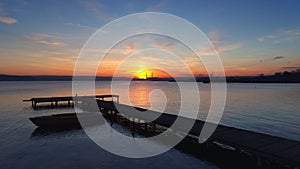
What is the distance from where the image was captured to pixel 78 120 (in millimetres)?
27906

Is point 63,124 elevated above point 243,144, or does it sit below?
below

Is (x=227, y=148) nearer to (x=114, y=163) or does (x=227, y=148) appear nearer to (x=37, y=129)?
(x=114, y=163)

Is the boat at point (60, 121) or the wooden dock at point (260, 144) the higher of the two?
the wooden dock at point (260, 144)

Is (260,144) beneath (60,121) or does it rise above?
above

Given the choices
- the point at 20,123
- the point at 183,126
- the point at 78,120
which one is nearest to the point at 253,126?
the point at 183,126

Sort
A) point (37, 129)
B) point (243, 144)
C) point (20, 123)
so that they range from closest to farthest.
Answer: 1. point (243, 144)
2. point (37, 129)
3. point (20, 123)

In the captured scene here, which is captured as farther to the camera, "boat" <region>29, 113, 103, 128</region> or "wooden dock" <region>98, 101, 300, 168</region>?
"boat" <region>29, 113, 103, 128</region>

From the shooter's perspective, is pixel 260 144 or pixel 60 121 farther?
pixel 60 121

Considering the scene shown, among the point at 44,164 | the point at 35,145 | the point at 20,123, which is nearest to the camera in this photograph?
the point at 44,164

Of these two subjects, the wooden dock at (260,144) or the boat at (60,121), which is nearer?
the wooden dock at (260,144)

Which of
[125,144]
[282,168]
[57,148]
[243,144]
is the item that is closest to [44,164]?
[57,148]

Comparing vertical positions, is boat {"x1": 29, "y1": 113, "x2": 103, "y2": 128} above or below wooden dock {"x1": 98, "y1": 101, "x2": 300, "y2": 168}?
below

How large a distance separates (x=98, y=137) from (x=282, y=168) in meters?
17.1

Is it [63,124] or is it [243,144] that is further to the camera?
[63,124]
